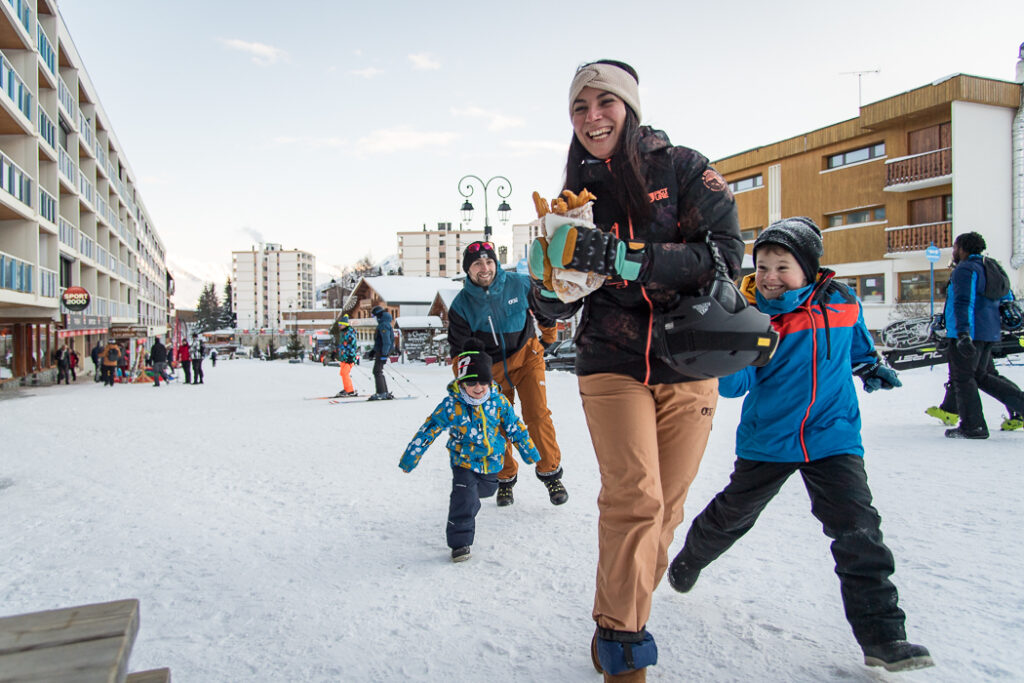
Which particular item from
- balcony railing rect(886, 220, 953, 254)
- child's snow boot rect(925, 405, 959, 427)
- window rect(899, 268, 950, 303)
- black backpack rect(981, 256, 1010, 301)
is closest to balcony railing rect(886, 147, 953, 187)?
balcony railing rect(886, 220, 953, 254)

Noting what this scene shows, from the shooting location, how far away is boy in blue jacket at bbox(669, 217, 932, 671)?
2.11 m

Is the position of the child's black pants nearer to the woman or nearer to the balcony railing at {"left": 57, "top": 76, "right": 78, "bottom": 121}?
the woman

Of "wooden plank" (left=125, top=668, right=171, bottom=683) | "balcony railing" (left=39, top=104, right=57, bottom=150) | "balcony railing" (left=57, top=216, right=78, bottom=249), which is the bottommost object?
"wooden plank" (left=125, top=668, right=171, bottom=683)

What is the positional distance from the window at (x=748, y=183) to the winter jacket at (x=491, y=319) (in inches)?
1207

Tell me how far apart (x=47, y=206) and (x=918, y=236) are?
32.8 meters

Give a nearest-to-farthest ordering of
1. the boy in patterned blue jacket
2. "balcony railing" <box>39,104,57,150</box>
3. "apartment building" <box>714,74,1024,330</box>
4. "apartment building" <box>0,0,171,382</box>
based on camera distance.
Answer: the boy in patterned blue jacket
"apartment building" <box>0,0,171,382</box>
"apartment building" <box>714,74,1024,330</box>
"balcony railing" <box>39,104,57,150</box>

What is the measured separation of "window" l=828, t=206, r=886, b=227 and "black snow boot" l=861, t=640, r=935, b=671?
28597 mm

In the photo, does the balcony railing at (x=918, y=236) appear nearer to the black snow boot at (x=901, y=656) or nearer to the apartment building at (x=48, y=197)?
the black snow boot at (x=901, y=656)

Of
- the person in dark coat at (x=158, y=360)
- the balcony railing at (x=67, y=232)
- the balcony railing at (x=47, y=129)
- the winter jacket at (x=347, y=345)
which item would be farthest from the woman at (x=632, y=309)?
the balcony railing at (x=67, y=232)

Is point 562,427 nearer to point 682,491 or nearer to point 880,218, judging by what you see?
point 682,491

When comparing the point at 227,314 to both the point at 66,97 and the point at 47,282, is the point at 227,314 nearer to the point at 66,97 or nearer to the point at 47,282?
the point at 66,97

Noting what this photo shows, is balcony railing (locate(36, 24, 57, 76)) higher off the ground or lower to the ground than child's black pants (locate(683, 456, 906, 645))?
higher

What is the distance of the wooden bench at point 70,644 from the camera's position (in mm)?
1167

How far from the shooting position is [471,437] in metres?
3.59
